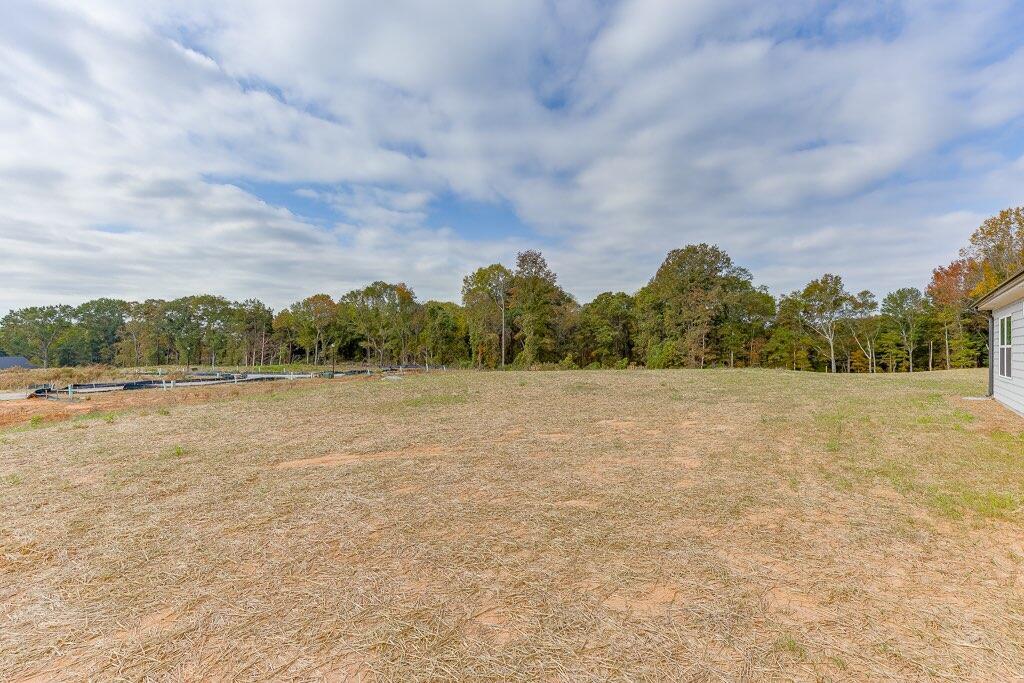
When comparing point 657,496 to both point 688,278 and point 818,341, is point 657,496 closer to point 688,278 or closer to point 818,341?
point 688,278

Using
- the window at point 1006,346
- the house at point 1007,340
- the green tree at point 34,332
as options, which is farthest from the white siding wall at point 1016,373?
the green tree at point 34,332

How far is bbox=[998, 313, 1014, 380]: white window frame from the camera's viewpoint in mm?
7133

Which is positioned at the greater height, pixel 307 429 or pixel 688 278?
pixel 688 278

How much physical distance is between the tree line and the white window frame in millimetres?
15062

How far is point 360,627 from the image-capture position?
1793mm

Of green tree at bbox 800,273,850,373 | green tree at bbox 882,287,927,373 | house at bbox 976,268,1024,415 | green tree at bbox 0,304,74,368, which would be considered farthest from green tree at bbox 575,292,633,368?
green tree at bbox 0,304,74,368

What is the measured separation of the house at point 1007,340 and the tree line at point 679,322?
14.8 meters

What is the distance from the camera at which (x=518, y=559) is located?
2.37 meters

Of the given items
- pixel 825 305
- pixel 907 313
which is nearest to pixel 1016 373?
pixel 825 305

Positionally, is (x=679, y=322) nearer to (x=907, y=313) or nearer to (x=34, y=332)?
(x=907, y=313)

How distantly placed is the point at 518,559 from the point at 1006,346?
1014 cm

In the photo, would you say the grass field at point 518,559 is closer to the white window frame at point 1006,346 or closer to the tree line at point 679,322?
the white window frame at point 1006,346

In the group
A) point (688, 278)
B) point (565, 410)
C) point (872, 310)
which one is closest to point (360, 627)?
point (565, 410)

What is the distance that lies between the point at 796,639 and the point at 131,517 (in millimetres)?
4038
